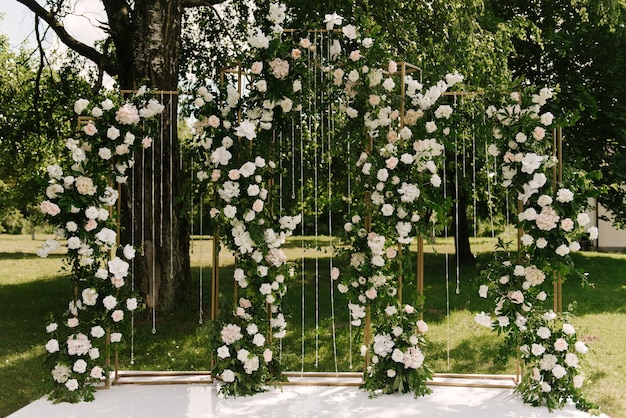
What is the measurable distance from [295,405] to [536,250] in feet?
5.87

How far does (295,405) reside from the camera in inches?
156

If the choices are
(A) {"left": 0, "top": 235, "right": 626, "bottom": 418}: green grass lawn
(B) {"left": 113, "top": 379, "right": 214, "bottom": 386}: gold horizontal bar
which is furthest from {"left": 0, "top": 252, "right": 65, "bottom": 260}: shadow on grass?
(B) {"left": 113, "top": 379, "right": 214, "bottom": 386}: gold horizontal bar

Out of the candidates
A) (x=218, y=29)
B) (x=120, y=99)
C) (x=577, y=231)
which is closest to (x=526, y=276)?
(x=577, y=231)

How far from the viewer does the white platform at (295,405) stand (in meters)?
3.79

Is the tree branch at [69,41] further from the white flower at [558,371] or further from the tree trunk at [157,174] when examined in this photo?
the white flower at [558,371]

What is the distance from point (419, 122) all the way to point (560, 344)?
166 cm

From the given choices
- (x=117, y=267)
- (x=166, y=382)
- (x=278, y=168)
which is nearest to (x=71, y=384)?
(x=166, y=382)

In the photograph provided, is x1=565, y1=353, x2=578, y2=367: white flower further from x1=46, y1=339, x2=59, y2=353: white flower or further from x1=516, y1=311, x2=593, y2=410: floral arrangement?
x1=46, y1=339, x2=59, y2=353: white flower

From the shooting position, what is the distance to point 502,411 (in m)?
3.88

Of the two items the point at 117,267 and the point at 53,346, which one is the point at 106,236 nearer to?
the point at 117,267

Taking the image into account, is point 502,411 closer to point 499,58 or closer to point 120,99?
point 120,99

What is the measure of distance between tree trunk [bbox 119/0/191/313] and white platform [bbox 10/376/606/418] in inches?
92.7

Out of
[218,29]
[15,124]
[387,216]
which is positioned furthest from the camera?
[15,124]

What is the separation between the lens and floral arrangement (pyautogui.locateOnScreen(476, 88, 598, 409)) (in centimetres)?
394
